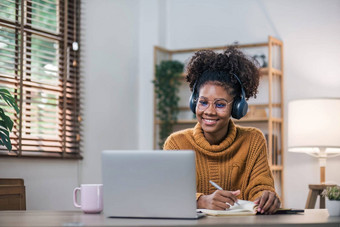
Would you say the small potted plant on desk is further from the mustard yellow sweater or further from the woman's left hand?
the mustard yellow sweater

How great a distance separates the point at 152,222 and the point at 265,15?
4002 millimetres

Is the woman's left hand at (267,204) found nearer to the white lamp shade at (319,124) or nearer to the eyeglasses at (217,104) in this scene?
the eyeglasses at (217,104)

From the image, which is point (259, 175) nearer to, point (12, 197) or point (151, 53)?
point (12, 197)

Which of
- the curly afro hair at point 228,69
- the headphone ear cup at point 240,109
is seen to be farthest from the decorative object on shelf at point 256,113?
the headphone ear cup at point 240,109

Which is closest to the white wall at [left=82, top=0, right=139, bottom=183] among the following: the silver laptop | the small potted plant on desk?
the small potted plant on desk

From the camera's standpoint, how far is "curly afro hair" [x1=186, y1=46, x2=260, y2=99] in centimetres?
229

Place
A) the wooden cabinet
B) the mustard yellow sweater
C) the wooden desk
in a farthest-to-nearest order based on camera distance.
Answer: the wooden desk < the wooden cabinet < the mustard yellow sweater

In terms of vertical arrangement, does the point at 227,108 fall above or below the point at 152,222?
above

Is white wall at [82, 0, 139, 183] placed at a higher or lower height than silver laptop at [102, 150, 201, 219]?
higher

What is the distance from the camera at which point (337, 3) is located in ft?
16.1

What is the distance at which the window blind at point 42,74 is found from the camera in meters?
3.98

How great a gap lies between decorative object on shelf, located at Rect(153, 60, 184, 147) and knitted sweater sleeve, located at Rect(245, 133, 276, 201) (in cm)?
286

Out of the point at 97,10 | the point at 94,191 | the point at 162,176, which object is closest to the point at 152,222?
the point at 162,176

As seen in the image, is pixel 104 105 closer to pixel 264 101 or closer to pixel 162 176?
pixel 264 101
